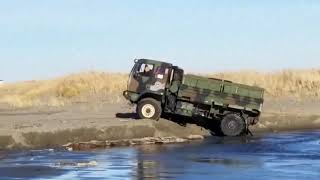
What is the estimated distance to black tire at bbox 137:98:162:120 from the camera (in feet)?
110

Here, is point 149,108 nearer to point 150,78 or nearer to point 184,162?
point 150,78

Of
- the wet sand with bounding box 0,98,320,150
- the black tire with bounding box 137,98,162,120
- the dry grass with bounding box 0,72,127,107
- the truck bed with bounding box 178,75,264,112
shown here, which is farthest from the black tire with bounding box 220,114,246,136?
the dry grass with bounding box 0,72,127,107

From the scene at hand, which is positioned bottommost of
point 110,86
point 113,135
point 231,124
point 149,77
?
point 113,135

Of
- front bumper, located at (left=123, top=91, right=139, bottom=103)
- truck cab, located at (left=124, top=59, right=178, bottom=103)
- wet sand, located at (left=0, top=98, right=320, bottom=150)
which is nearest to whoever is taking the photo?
wet sand, located at (left=0, top=98, right=320, bottom=150)

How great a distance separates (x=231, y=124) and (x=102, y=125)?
522 cm

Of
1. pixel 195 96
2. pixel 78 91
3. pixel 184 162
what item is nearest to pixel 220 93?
pixel 195 96

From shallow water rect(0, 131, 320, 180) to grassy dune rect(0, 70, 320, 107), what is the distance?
23.2 metres

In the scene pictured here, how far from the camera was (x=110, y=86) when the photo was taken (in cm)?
5881

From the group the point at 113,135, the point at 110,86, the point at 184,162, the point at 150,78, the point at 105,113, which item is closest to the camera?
the point at 184,162

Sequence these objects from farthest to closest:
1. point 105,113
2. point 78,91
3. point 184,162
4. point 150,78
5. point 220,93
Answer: point 78,91
point 105,113
point 150,78
point 220,93
point 184,162

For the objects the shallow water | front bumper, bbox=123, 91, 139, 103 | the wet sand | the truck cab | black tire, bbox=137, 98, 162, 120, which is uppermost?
the truck cab

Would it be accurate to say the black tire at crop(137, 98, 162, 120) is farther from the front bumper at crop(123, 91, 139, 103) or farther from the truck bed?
the truck bed

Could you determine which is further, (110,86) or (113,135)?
(110,86)

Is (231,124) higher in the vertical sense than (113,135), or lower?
higher
